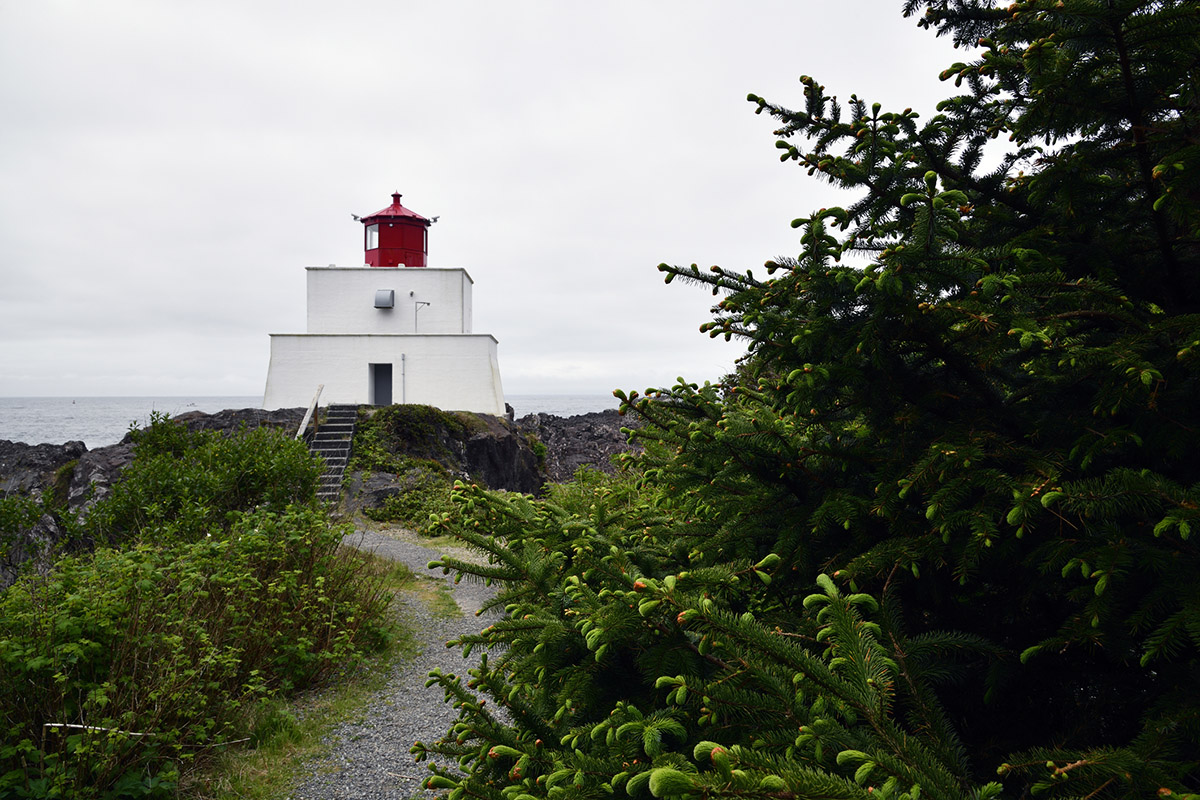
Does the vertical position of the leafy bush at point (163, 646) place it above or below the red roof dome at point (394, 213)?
below

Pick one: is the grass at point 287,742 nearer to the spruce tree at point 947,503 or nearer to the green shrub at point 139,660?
the green shrub at point 139,660

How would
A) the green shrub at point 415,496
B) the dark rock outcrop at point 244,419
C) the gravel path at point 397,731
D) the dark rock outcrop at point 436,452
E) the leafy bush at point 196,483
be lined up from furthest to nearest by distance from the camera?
the dark rock outcrop at point 244,419 → the dark rock outcrop at point 436,452 → the green shrub at point 415,496 → the leafy bush at point 196,483 → the gravel path at point 397,731

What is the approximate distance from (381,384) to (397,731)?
773 inches

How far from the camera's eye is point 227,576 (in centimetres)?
486

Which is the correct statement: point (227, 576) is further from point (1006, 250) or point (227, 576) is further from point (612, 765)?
point (1006, 250)

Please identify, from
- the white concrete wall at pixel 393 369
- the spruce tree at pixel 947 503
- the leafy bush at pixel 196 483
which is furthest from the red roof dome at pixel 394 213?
the spruce tree at pixel 947 503

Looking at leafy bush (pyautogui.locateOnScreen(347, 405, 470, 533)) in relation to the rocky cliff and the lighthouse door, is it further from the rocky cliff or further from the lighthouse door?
the lighthouse door

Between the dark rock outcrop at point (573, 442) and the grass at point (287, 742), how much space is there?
16.7 metres

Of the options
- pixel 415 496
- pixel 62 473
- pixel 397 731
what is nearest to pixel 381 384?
pixel 415 496

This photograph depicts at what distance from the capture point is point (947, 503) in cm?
170

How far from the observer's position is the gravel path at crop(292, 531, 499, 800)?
407cm

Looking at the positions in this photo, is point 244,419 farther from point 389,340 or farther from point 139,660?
point 139,660

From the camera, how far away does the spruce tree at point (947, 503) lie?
1424 mm

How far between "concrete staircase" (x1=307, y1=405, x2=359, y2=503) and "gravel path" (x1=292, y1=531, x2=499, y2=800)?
7.93 m
